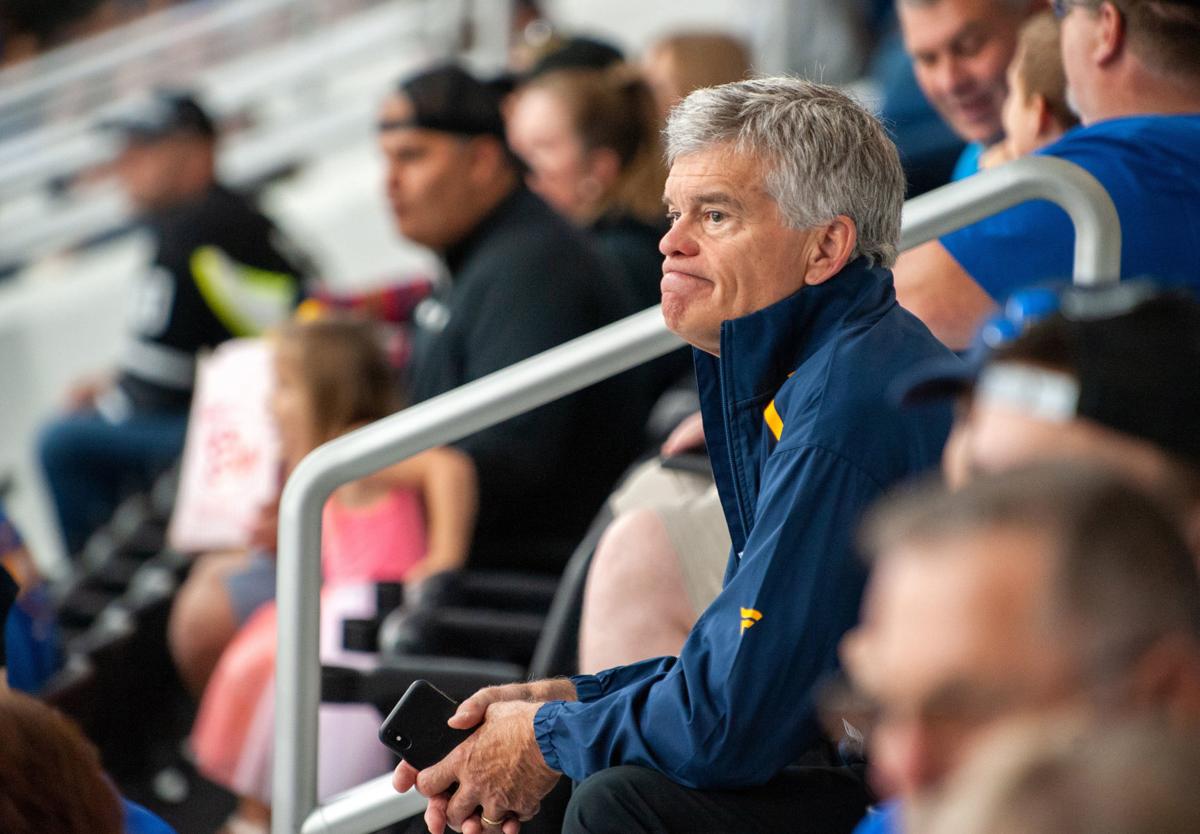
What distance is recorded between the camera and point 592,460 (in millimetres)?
3156

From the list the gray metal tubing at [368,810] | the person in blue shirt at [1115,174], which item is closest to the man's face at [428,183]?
the person in blue shirt at [1115,174]

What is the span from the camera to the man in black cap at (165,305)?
4.61 m

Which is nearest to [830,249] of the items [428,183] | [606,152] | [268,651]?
[268,651]

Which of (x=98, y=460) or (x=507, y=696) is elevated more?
(x=507, y=696)

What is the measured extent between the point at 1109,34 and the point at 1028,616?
1.36 metres

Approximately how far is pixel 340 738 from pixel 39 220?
4.01 m

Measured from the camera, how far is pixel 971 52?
2.77 meters

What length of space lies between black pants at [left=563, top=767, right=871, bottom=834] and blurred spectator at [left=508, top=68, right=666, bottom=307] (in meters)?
2.01

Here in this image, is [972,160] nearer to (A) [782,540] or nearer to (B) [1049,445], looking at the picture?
(A) [782,540]

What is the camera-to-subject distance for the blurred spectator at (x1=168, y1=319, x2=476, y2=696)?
3.00 meters

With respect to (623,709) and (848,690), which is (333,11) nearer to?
(623,709)

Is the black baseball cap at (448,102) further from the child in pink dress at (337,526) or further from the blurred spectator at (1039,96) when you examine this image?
the blurred spectator at (1039,96)

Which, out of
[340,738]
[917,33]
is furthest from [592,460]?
[917,33]

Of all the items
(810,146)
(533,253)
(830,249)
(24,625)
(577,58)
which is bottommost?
(24,625)
